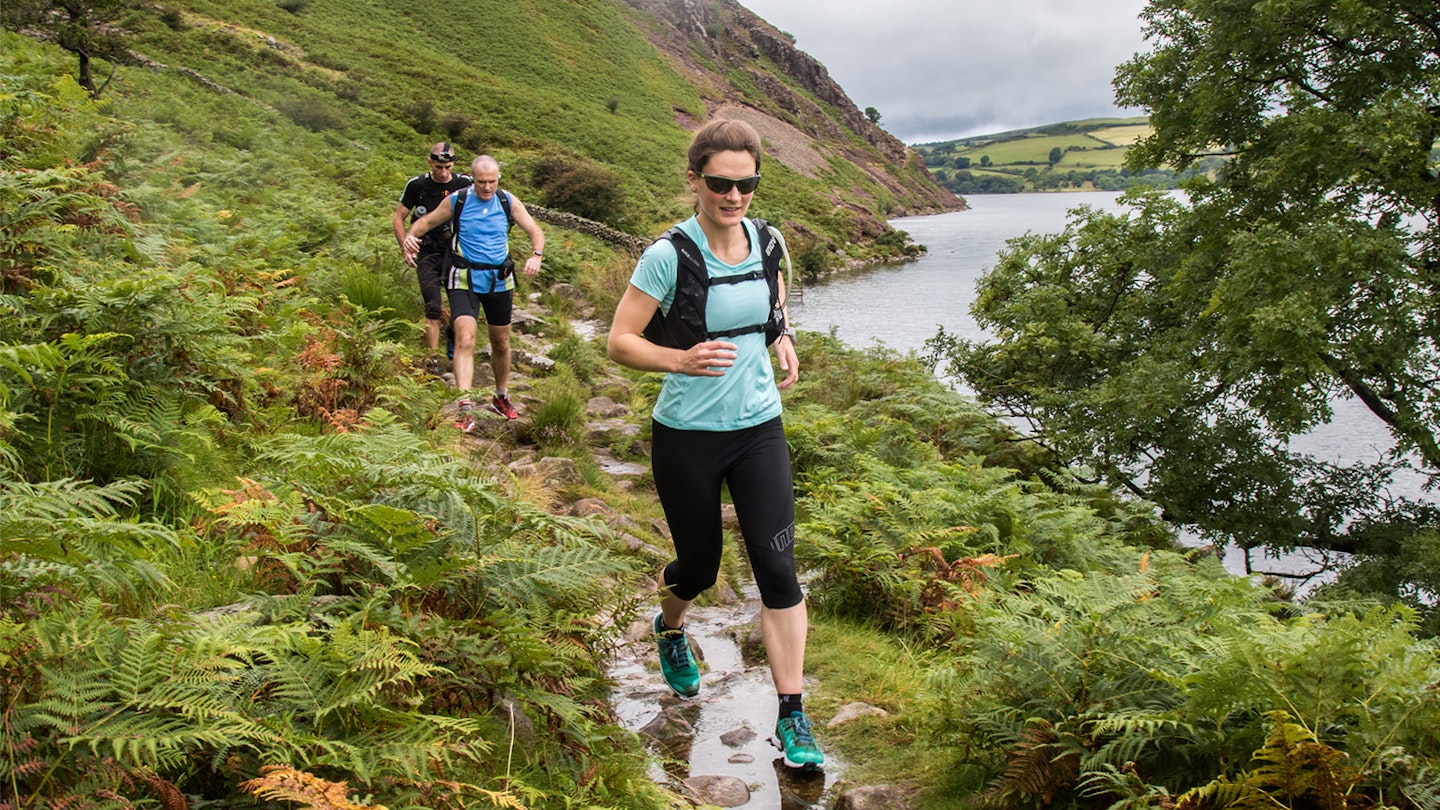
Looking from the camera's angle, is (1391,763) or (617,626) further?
(617,626)

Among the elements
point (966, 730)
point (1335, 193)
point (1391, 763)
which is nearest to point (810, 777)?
point (966, 730)

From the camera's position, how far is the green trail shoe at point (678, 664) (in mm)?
4273

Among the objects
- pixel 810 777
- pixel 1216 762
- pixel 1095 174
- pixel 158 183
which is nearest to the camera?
pixel 1216 762

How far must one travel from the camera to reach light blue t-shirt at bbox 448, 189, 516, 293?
300 inches

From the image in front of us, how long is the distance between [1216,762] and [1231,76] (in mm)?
14721

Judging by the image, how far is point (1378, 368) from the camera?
13094mm

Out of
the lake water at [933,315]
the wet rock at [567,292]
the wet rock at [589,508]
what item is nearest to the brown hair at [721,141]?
the wet rock at [589,508]

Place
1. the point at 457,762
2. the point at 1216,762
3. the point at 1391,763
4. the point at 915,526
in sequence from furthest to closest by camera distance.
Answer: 1. the point at 915,526
2. the point at 1216,762
3. the point at 457,762
4. the point at 1391,763

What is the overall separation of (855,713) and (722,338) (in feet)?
6.32

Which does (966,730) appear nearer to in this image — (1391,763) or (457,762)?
(1391,763)

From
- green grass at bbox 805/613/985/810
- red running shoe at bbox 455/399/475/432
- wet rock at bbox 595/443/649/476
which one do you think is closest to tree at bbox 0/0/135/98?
red running shoe at bbox 455/399/475/432

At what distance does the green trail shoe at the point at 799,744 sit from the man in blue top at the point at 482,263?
4670 mm

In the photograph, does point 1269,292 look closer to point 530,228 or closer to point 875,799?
point 530,228

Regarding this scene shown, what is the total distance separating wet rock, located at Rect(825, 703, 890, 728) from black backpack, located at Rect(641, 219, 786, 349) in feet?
5.94
